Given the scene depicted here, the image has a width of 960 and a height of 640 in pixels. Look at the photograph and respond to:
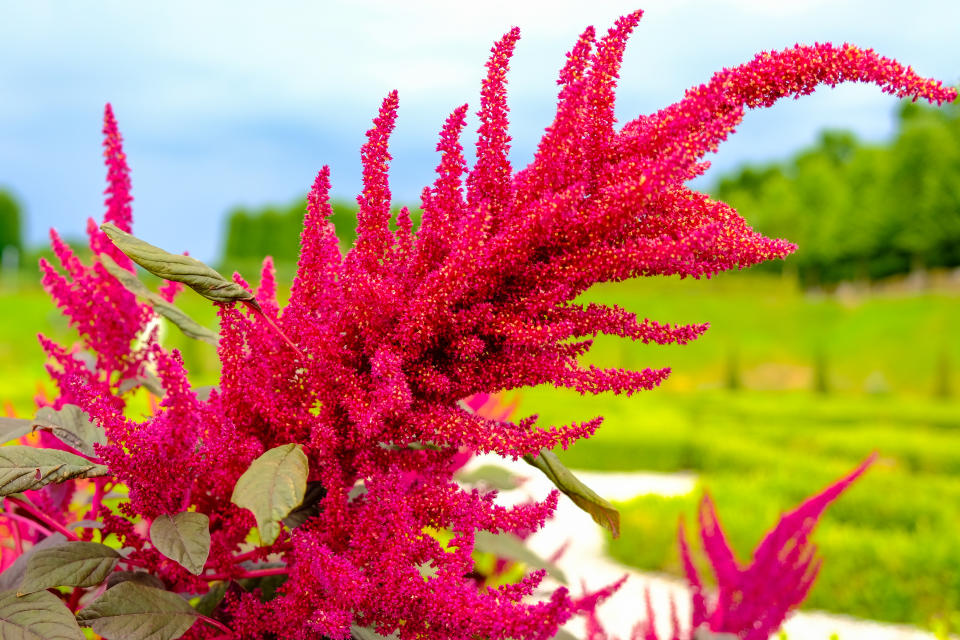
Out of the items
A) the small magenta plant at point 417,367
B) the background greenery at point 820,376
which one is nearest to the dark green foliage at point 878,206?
the background greenery at point 820,376

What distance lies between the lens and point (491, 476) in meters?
1.48

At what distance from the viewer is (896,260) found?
3756 centimetres

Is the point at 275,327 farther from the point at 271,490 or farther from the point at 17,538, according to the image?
the point at 17,538

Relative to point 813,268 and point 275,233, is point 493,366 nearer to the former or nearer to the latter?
point 813,268

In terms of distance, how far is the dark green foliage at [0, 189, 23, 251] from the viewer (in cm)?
4862

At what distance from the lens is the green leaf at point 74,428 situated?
783mm

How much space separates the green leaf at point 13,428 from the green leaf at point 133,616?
18cm

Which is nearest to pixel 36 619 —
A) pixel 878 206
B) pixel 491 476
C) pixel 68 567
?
pixel 68 567

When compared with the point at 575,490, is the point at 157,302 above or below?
above

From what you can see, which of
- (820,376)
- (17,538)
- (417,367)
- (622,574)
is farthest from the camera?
(820,376)

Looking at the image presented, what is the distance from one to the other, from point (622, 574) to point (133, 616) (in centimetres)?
647

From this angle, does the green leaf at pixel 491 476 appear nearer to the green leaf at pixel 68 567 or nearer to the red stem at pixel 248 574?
the red stem at pixel 248 574

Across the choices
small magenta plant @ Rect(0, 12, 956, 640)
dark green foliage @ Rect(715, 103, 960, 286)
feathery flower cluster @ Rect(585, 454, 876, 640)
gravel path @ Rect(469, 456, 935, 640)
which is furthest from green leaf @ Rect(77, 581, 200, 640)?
dark green foliage @ Rect(715, 103, 960, 286)

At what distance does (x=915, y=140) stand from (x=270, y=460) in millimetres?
35745
